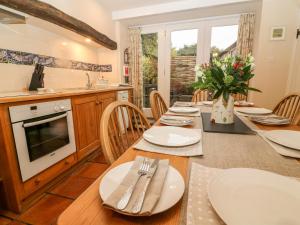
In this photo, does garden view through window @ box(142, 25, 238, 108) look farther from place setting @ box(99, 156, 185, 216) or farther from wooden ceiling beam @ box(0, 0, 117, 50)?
place setting @ box(99, 156, 185, 216)

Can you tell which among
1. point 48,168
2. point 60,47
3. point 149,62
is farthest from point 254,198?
point 149,62

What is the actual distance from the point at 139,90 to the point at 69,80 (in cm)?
169

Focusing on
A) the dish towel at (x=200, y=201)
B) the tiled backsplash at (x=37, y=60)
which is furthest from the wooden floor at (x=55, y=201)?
the tiled backsplash at (x=37, y=60)

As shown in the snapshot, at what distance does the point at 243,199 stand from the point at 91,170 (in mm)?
1906

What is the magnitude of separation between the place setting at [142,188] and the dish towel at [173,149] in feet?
0.42

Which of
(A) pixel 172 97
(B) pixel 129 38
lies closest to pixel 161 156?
(A) pixel 172 97

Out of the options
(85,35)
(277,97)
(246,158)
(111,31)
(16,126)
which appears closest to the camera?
(246,158)

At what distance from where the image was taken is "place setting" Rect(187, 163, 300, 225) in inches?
12.1

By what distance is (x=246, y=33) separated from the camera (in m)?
3.06

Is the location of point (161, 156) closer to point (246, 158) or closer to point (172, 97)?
point (246, 158)

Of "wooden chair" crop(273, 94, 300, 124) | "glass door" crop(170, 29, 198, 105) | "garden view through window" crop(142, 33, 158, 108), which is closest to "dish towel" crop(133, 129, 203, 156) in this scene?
"wooden chair" crop(273, 94, 300, 124)

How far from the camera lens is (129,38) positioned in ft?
12.6

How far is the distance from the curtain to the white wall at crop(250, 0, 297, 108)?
1.02 ft

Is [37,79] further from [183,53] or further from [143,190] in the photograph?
[183,53]
